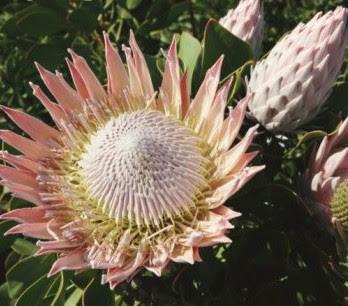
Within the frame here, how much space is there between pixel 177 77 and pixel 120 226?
51 cm

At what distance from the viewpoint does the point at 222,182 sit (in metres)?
1.99

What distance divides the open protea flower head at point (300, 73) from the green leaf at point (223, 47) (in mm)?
116

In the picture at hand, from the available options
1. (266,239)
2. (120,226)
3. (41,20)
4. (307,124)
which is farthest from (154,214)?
(41,20)

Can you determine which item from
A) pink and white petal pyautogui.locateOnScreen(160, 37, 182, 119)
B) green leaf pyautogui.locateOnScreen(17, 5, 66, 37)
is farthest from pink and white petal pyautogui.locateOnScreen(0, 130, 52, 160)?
green leaf pyautogui.locateOnScreen(17, 5, 66, 37)

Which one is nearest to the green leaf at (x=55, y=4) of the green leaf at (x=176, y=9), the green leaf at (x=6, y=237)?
the green leaf at (x=176, y=9)

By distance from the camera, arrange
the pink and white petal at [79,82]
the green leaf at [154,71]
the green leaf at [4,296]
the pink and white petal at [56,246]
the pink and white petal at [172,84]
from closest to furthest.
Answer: the pink and white petal at [56,246], the pink and white petal at [172,84], the pink and white petal at [79,82], the green leaf at [154,71], the green leaf at [4,296]

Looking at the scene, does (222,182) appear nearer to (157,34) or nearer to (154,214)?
(154,214)

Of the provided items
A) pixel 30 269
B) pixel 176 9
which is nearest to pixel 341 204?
pixel 30 269

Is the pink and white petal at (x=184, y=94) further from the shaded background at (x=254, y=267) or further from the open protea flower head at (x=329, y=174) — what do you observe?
the open protea flower head at (x=329, y=174)

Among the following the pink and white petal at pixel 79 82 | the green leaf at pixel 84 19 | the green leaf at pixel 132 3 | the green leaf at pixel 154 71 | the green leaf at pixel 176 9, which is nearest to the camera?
the pink and white petal at pixel 79 82

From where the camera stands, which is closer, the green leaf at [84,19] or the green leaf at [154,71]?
the green leaf at [154,71]

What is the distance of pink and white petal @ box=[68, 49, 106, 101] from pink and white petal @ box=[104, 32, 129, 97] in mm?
38

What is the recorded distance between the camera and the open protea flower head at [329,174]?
1.93 metres

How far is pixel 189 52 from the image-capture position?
2.28m
